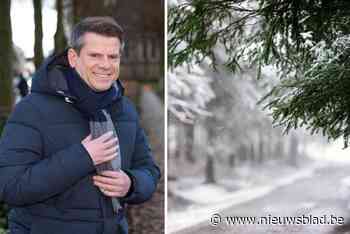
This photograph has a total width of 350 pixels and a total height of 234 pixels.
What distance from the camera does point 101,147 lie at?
225 cm

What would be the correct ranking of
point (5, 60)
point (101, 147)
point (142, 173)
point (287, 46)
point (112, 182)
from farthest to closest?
point (5, 60) → point (287, 46) → point (142, 173) → point (112, 182) → point (101, 147)

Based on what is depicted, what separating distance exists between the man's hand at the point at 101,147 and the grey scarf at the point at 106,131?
1.7 inches

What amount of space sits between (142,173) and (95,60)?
598mm

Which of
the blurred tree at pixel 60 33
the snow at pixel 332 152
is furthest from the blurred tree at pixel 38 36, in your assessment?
the snow at pixel 332 152

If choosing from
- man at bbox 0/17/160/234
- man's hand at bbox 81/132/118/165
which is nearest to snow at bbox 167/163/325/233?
man at bbox 0/17/160/234

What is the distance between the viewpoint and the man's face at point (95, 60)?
2.39m

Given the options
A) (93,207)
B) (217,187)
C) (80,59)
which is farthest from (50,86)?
(217,187)

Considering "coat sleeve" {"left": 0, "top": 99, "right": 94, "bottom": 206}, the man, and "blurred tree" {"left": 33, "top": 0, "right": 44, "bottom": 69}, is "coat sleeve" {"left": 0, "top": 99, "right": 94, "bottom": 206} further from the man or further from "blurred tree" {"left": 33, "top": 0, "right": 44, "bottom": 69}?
"blurred tree" {"left": 33, "top": 0, "right": 44, "bottom": 69}

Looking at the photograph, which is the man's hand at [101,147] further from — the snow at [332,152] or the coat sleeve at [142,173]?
the snow at [332,152]

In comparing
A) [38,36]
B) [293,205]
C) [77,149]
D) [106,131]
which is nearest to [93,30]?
[106,131]

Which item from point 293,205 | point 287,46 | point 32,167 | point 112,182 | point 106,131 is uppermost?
point 287,46

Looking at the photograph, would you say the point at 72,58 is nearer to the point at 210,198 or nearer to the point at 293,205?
the point at 210,198

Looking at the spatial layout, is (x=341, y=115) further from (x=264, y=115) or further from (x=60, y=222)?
(x=60, y=222)

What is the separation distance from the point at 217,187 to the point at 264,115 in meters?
0.49
